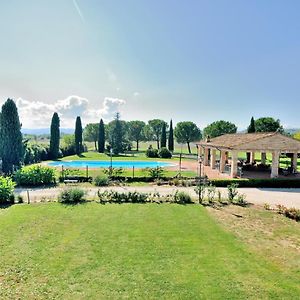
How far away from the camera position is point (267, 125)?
50.9 m

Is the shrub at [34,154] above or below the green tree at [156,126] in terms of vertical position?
below

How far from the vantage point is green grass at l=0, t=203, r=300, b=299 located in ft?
→ 25.2

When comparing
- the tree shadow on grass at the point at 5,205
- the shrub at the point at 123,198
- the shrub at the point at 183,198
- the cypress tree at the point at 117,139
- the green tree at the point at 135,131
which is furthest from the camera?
the green tree at the point at 135,131

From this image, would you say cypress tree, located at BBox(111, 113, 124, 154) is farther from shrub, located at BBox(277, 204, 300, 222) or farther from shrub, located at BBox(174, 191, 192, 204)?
shrub, located at BBox(277, 204, 300, 222)

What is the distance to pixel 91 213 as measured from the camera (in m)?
14.7

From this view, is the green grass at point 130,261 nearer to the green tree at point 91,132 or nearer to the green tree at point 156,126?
the green tree at point 156,126

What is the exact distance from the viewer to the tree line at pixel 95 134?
27.1 metres

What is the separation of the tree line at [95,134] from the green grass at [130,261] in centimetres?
1523

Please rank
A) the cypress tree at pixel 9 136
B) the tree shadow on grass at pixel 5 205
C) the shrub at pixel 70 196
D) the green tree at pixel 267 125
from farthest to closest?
the green tree at pixel 267 125
the cypress tree at pixel 9 136
the shrub at pixel 70 196
the tree shadow on grass at pixel 5 205

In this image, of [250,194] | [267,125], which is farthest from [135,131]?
[250,194]

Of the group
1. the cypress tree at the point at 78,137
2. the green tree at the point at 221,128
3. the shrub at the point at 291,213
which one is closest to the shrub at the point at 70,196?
the shrub at the point at 291,213

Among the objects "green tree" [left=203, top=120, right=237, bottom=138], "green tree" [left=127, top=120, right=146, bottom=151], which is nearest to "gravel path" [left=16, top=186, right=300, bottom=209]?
"green tree" [left=203, top=120, right=237, bottom=138]

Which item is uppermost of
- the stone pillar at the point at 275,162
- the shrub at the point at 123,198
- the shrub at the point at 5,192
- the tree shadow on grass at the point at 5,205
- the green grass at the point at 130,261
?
the stone pillar at the point at 275,162

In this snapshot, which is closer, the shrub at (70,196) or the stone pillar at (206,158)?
the shrub at (70,196)
